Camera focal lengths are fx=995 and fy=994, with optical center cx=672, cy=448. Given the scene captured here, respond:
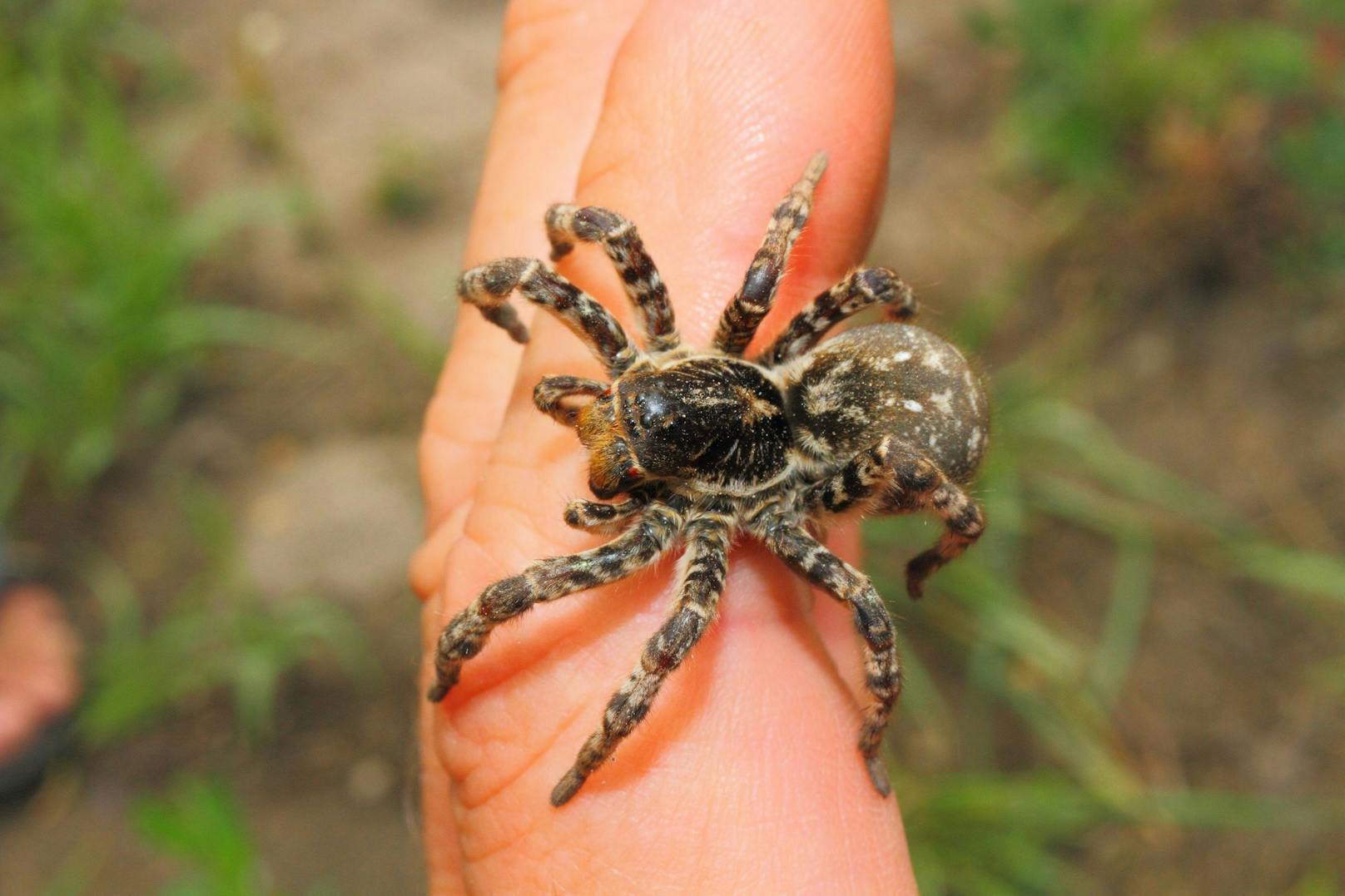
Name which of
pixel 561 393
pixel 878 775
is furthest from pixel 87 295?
pixel 878 775

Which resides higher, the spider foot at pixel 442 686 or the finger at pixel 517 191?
→ the finger at pixel 517 191

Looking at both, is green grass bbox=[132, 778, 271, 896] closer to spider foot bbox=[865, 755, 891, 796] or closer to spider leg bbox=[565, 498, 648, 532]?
spider leg bbox=[565, 498, 648, 532]

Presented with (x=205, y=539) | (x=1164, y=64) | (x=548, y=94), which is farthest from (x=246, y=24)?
(x=1164, y=64)

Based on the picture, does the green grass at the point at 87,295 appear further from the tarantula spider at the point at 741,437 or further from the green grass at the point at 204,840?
the tarantula spider at the point at 741,437

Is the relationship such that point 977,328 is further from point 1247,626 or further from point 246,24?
point 246,24

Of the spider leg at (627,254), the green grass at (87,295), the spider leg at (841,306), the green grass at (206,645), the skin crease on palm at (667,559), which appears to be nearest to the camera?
the skin crease on palm at (667,559)

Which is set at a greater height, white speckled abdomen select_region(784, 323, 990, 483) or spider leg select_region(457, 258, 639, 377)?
spider leg select_region(457, 258, 639, 377)

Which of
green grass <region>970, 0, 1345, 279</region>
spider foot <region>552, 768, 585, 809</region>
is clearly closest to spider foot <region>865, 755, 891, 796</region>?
spider foot <region>552, 768, 585, 809</region>

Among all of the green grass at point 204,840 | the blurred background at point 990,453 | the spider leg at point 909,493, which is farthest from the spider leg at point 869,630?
the green grass at point 204,840
